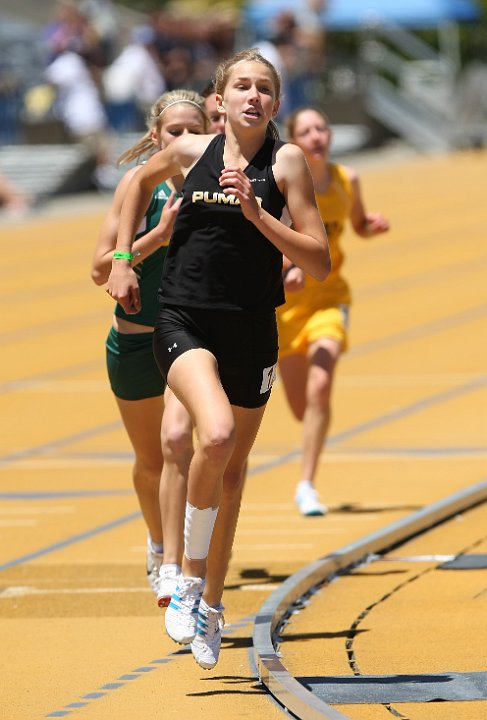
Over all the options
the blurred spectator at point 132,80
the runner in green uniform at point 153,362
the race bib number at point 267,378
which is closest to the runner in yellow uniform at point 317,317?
the runner in green uniform at point 153,362

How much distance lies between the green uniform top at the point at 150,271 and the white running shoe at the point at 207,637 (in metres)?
1.55

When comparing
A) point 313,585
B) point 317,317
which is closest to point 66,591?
point 313,585

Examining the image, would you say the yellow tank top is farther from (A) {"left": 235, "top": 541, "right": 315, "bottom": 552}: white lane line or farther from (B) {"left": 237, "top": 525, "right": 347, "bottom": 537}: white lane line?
(A) {"left": 235, "top": 541, "right": 315, "bottom": 552}: white lane line

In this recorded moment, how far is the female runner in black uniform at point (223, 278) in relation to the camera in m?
6.52

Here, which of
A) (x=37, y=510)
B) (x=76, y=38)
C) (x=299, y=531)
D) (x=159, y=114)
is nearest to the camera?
(x=159, y=114)

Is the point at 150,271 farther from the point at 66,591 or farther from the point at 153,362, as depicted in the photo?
the point at 66,591

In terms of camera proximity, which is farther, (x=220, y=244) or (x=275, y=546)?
(x=275, y=546)

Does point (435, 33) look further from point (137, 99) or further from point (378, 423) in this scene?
point (378, 423)

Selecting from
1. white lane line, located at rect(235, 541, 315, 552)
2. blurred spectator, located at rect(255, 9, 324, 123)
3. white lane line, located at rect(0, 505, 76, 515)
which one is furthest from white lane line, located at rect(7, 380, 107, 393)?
blurred spectator, located at rect(255, 9, 324, 123)

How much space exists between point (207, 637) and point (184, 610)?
0.13m

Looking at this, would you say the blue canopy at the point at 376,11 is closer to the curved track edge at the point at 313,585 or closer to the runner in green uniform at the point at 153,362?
the curved track edge at the point at 313,585

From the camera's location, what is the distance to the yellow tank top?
1010 centimetres

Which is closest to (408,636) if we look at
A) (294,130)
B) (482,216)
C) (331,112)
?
(294,130)

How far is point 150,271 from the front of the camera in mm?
7781
